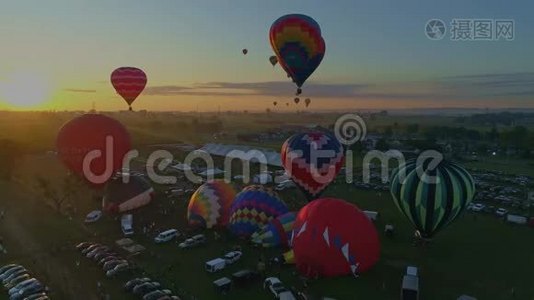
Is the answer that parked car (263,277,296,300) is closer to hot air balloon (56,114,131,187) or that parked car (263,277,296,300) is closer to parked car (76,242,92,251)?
parked car (76,242,92,251)

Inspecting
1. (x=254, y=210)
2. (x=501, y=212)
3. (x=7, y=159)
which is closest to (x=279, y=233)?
(x=254, y=210)

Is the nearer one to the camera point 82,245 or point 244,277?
point 244,277

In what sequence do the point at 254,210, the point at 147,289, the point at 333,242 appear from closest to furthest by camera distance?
the point at 147,289 < the point at 333,242 < the point at 254,210

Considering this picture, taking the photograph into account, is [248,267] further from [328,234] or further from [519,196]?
[519,196]

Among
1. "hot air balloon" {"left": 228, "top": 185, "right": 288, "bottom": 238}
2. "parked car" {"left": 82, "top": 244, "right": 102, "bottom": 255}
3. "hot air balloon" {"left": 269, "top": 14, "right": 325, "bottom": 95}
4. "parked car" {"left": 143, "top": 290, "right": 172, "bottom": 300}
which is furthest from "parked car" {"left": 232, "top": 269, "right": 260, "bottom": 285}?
"hot air balloon" {"left": 269, "top": 14, "right": 325, "bottom": 95}

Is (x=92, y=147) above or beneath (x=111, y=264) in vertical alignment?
above

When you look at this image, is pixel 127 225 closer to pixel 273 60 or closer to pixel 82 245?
pixel 82 245

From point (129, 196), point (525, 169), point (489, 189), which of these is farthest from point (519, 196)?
point (129, 196)
